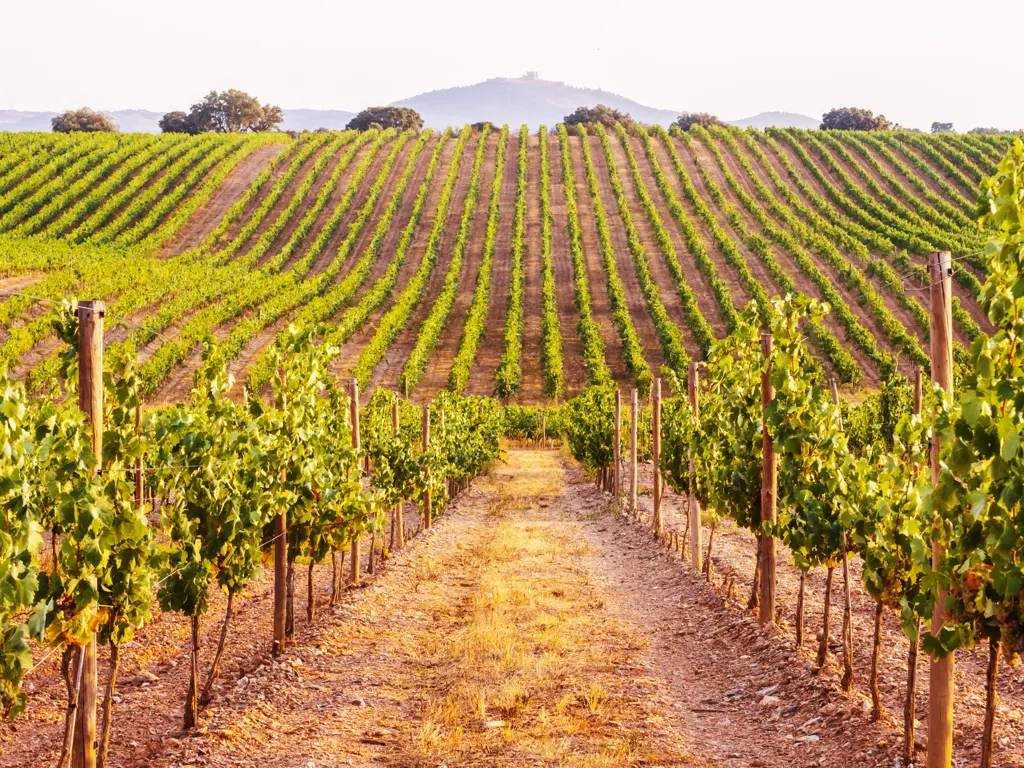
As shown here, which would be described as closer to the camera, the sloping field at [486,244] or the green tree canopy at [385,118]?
the sloping field at [486,244]

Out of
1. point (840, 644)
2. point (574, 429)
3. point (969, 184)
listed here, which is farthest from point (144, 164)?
point (840, 644)

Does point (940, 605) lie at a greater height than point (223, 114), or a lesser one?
lesser

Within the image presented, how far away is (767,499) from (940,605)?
4585 mm

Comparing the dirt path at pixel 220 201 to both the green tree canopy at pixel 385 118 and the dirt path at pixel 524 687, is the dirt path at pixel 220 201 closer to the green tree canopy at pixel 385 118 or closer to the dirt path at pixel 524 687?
the green tree canopy at pixel 385 118

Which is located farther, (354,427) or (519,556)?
(519,556)

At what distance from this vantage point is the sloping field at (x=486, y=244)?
47.4 metres

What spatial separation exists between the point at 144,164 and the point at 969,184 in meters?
65.4

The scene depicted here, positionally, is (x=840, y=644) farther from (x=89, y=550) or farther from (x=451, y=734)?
(x=89, y=550)

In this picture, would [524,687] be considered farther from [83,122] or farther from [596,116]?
[83,122]

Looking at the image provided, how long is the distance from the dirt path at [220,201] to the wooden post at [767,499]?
5771cm

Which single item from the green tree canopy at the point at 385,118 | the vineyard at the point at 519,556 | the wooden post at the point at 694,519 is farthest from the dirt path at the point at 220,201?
the wooden post at the point at 694,519

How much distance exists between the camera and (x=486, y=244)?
64250 millimetres

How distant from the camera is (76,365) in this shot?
6688 millimetres

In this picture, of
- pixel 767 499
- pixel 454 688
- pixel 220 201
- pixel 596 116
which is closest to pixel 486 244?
pixel 220 201
